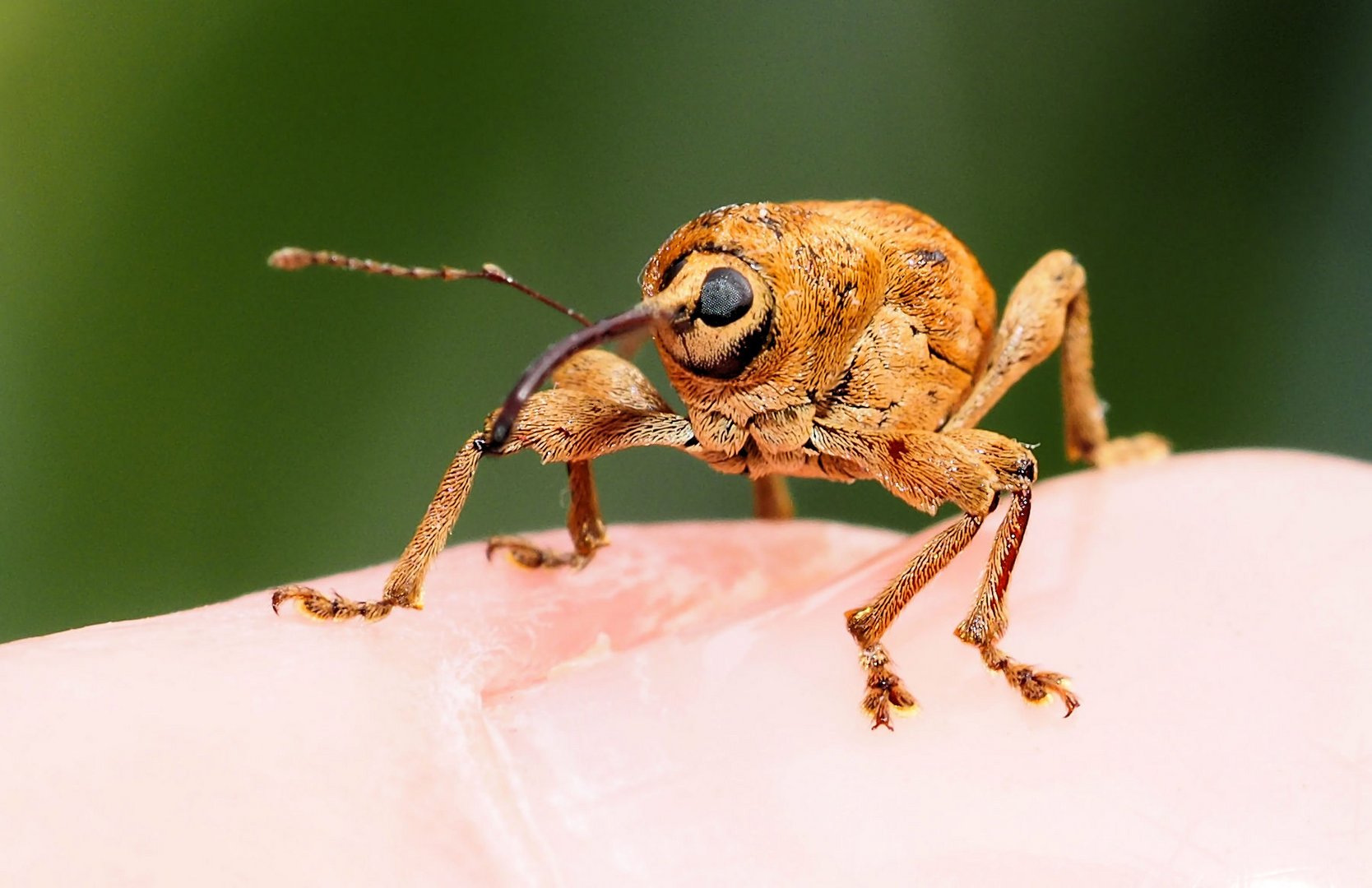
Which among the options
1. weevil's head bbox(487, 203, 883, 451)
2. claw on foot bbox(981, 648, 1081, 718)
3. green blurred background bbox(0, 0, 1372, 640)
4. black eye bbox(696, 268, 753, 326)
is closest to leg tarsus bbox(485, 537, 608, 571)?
weevil's head bbox(487, 203, 883, 451)

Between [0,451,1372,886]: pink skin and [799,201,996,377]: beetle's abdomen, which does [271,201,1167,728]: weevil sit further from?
[0,451,1372,886]: pink skin

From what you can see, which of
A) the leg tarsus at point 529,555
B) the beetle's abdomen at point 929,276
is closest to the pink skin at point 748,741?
the leg tarsus at point 529,555

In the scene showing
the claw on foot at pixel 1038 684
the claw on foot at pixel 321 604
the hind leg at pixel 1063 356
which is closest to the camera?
the claw on foot at pixel 1038 684

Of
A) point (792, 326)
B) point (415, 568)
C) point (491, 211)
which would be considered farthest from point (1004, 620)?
point (491, 211)

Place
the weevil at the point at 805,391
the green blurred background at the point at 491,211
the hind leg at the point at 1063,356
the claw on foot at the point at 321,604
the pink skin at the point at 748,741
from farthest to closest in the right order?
1. the green blurred background at the point at 491,211
2. the hind leg at the point at 1063,356
3. the weevil at the point at 805,391
4. the claw on foot at the point at 321,604
5. the pink skin at the point at 748,741

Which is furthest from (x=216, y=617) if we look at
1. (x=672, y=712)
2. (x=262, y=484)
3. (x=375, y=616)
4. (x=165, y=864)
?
(x=262, y=484)

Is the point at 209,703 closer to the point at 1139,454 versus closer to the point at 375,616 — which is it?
the point at 375,616

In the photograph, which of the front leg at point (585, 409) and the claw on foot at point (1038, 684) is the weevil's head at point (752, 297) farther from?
the claw on foot at point (1038, 684)
